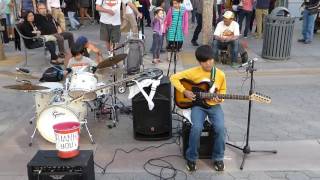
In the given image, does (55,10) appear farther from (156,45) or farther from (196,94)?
(196,94)

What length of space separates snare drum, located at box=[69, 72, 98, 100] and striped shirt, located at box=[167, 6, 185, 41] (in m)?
4.24

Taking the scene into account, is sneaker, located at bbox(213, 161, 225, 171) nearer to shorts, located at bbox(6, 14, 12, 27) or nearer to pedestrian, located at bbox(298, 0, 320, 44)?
pedestrian, located at bbox(298, 0, 320, 44)

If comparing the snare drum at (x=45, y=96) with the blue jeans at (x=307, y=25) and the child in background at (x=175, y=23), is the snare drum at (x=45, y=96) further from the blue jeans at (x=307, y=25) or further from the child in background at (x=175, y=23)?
the blue jeans at (x=307, y=25)

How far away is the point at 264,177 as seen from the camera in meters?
5.14

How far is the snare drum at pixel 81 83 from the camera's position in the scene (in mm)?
5734

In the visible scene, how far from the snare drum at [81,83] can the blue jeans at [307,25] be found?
7626mm

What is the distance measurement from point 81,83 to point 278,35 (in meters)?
5.53

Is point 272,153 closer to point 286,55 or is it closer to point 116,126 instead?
point 116,126

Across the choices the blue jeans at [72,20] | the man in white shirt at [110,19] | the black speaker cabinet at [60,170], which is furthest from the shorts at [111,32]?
the black speaker cabinet at [60,170]

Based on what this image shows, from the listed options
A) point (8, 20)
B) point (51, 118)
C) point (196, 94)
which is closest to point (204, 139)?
point (196, 94)

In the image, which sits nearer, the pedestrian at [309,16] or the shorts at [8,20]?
the pedestrian at [309,16]

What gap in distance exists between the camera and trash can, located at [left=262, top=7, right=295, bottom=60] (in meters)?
9.75

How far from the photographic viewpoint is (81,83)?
19.1 ft

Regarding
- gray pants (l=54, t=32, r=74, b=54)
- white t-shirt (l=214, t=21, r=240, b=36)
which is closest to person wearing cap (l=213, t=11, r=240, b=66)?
white t-shirt (l=214, t=21, r=240, b=36)
